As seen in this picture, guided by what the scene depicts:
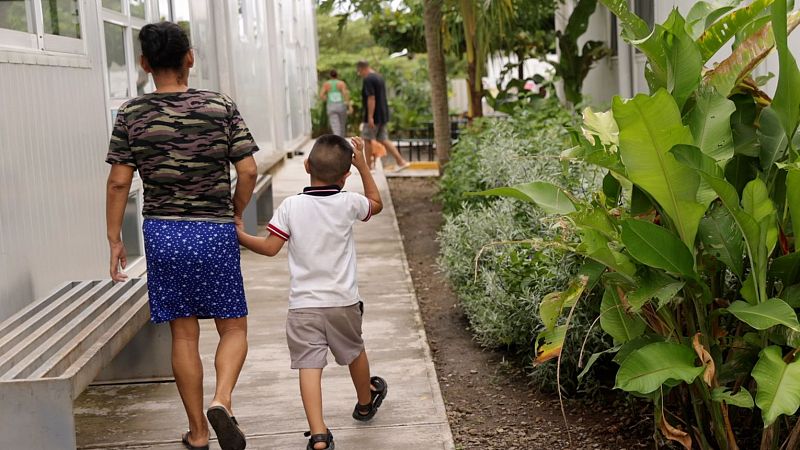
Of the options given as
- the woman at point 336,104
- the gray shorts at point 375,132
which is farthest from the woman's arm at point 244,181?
the woman at point 336,104

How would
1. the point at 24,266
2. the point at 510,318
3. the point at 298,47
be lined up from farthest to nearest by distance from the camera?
the point at 298,47
the point at 510,318
the point at 24,266

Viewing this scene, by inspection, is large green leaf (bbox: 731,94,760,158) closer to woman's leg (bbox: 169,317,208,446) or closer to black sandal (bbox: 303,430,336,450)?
black sandal (bbox: 303,430,336,450)

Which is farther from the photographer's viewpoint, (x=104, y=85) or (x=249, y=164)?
(x=104, y=85)

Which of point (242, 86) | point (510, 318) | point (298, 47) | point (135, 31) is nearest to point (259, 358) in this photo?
point (510, 318)

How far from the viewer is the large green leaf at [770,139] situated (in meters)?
4.03

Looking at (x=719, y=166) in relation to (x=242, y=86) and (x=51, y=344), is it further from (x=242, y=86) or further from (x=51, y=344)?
(x=242, y=86)

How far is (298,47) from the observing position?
1102 inches

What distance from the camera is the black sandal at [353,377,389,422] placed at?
502 centimetres

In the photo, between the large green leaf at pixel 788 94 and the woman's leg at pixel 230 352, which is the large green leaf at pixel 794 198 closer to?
the large green leaf at pixel 788 94

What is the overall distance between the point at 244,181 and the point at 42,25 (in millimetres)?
1756

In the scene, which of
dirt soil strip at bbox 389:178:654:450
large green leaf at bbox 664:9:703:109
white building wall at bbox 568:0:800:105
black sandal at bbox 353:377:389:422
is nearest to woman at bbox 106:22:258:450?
black sandal at bbox 353:377:389:422

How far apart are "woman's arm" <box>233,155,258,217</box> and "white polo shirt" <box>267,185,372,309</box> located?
18 centimetres

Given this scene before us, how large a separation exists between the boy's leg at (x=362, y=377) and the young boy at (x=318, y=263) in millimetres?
166

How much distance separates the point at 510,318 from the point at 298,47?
22882mm
